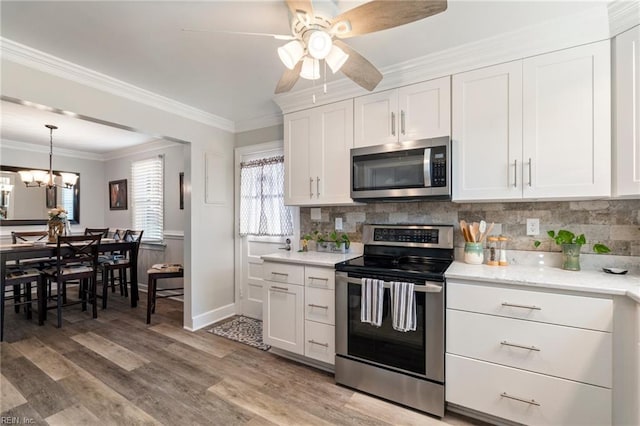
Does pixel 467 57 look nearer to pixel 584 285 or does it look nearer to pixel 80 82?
pixel 584 285

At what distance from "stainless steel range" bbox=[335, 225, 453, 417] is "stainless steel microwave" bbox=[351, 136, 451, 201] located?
0.42m

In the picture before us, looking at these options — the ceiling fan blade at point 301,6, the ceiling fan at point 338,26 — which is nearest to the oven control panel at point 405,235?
the ceiling fan at point 338,26

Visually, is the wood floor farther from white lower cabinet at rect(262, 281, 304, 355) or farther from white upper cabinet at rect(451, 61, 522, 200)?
white upper cabinet at rect(451, 61, 522, 200)

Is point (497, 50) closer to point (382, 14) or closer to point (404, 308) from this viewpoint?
point (382, 14)

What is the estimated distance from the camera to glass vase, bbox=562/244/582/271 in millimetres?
1872

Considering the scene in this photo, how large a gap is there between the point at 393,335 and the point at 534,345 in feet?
2.62

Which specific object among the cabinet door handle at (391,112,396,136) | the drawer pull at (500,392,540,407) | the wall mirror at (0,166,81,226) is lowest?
the drawer pull at (500,392,540,407)

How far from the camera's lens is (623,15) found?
5.21ft

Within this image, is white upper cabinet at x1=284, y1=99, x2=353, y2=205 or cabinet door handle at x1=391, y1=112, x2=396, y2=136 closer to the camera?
cabinet door handle at x1=391, y1=112, x2=396, y2=136

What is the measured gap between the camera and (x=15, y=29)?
1.81 m

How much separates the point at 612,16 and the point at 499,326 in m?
1.89

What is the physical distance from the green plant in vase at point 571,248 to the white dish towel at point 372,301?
1229 millimetres

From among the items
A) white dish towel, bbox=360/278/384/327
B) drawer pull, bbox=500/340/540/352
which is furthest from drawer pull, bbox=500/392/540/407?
white dish towel, bbox=360/278/384/327

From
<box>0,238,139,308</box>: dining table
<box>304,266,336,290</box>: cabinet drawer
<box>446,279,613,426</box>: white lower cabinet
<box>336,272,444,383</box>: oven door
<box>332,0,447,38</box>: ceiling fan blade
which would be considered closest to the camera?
<box>332,0,447,38</box>: ceiling fan blade
